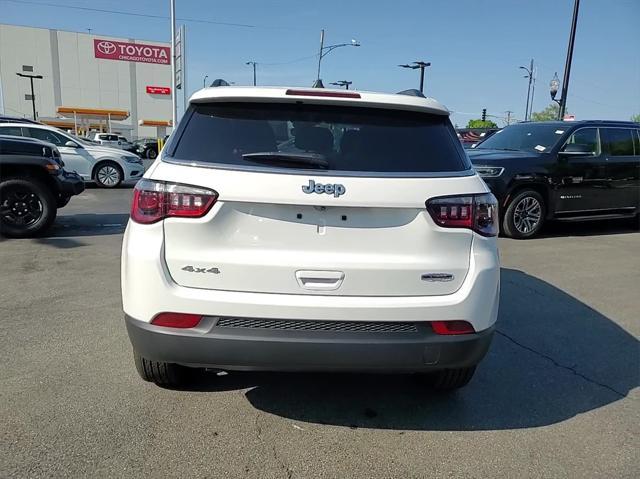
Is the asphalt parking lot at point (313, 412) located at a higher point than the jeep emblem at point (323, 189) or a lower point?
lower

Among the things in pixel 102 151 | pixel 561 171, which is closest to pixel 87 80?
pixel 102 151

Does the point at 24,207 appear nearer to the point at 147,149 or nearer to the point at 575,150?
the point at 575,150

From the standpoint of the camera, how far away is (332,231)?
234 cm

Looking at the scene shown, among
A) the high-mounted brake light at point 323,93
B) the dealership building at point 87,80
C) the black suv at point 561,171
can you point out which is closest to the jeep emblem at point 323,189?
the high-mounted brake light at point 323,93

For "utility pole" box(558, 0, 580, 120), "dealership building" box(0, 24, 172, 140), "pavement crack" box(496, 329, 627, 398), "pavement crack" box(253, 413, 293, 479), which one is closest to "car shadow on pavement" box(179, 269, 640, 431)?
"pavement crack" box(496, 329, 627, 398)

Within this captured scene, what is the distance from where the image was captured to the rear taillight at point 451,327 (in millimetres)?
2414

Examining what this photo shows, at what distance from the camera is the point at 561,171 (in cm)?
815

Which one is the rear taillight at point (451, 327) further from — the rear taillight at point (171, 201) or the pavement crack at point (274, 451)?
the rear taillight at point (171, 201)

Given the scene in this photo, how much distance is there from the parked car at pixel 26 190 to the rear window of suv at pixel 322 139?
5.65 m

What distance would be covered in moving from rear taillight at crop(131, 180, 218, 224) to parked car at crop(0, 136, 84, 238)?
5706mm

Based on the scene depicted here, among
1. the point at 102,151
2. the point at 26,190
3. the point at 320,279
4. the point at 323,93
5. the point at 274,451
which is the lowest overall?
the point at 274,451

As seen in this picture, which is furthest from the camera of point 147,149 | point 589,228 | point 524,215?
point 147,149

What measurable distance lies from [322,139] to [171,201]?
81cm

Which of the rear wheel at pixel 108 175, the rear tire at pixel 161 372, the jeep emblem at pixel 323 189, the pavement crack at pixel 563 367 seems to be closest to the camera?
the jeep emblem at pixel 323 189
